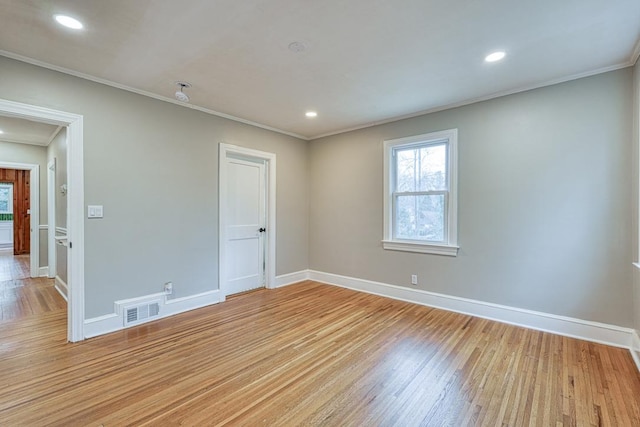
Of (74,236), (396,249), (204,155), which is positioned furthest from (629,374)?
(74,236)

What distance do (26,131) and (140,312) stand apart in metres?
3.98

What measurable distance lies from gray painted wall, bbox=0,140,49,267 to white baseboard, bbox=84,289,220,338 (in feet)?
13.3

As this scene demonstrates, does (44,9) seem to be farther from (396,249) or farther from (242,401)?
(396,249)

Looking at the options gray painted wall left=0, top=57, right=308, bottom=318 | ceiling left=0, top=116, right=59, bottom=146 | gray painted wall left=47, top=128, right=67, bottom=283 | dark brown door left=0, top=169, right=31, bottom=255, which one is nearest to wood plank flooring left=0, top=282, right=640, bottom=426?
gray painted wall left=0, top=57, right=308, bottom=318

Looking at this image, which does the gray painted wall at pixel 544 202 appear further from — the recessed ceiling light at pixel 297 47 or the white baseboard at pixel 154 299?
the white baseboard at pixel 154 299

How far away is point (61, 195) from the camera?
4398mm

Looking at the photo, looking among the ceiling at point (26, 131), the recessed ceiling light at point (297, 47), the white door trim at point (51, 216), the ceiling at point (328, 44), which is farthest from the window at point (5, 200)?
the recessed ceiling light at point (297, 47)

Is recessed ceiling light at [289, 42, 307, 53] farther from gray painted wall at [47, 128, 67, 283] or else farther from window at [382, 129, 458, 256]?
gray painted wall at [47, 128, 67, 283]

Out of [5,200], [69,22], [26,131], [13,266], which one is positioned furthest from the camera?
[5,200]

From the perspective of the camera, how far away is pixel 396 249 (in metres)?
4.25

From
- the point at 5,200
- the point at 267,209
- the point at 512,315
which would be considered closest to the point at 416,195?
the point at 512,315

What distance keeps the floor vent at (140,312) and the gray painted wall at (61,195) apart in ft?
5.99

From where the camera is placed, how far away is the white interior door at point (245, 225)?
4.38m

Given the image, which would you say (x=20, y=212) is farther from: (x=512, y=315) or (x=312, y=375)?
(x=512, y=315)
